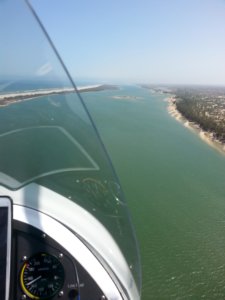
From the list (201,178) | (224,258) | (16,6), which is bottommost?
(224,258)

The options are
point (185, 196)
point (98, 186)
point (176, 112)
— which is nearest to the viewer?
point (98, 186)

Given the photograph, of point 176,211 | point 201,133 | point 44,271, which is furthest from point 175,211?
point 201,133

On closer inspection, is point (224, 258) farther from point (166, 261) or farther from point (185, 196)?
point (185, 196)

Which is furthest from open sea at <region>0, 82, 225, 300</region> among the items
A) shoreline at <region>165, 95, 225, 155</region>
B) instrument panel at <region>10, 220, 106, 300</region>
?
shoreline at <region>165, 95, 225, 155</region>

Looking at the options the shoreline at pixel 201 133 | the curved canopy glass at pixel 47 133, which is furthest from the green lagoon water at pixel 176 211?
the curved canopy glass at pixel 47 133

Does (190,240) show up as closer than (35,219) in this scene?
No

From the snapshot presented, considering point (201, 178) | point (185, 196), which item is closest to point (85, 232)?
point (185, 196)
